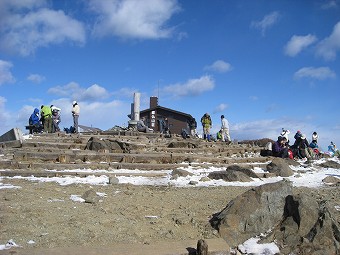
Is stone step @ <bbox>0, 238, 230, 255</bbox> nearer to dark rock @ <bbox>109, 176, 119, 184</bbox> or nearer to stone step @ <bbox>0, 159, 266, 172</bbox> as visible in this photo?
dark rock @ <bbox>109, 176, 119, 184</bbox>

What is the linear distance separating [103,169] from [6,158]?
141 inches

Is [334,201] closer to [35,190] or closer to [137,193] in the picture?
[137,193]

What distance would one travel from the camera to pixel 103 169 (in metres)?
11.6

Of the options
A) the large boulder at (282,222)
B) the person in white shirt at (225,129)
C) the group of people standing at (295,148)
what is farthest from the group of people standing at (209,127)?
the large boulder at (282,222)

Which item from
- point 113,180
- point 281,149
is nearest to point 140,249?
point 113,180

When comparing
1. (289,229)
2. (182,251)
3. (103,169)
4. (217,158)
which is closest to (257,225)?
(289,229)

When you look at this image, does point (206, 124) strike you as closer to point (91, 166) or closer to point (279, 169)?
point (279, 169)

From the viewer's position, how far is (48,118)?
19.6 meters

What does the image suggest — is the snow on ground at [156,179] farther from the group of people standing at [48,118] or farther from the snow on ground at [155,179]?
the group of people standing at [48,118]

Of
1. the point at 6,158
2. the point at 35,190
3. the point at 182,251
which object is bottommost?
the point at 182,251

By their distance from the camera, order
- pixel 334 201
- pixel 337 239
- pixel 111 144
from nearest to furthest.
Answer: pixel 337 239, pixel 334 201, pixel 111 144

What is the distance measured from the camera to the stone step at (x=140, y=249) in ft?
15.2

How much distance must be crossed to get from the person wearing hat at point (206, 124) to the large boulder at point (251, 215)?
673 inches

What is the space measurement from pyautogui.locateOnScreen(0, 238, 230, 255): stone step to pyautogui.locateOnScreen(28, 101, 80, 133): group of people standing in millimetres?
15430
